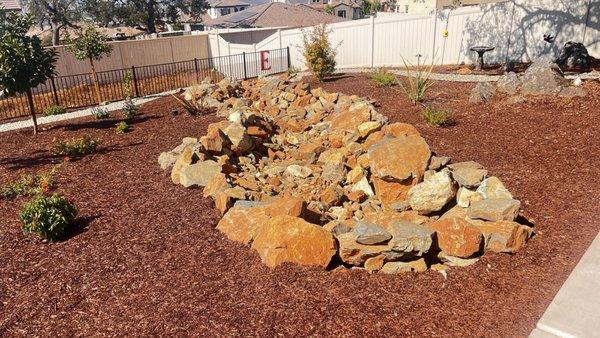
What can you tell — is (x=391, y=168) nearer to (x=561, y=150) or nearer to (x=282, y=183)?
(x=282, y=183)

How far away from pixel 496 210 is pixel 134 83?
14.7 m

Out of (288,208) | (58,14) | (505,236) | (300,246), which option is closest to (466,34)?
(505,236)

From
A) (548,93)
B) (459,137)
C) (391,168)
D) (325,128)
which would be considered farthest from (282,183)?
(548,93)

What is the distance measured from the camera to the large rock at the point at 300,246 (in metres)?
4.68

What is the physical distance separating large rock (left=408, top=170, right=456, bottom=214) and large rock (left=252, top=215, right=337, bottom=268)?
1.63m

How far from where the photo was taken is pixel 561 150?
7375 mm

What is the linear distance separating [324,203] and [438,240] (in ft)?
7.11

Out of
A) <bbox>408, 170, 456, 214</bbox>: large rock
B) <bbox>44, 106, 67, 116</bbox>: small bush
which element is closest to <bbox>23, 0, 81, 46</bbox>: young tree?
<bbox>44, 106, 67, 116</bbox>: small bush

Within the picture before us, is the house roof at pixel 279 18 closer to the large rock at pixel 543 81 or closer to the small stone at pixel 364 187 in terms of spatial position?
the large rock at pixel 543 81

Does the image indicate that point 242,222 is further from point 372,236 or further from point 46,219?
point 46,219

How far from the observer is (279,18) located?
35.1 meters

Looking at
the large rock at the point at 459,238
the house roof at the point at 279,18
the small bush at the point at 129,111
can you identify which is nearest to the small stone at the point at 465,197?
the large rock at the point at 459,238

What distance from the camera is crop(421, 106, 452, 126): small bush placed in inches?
362

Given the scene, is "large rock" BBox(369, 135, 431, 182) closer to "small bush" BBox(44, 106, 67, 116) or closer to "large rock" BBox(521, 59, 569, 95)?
"large rock" BBox(521, 59, 569, 95)
